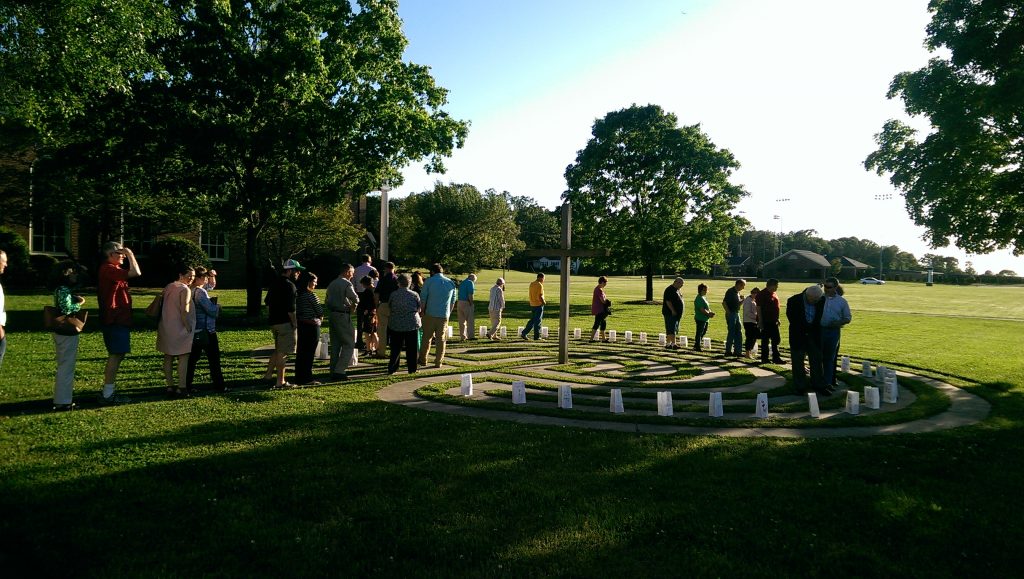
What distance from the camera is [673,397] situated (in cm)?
962

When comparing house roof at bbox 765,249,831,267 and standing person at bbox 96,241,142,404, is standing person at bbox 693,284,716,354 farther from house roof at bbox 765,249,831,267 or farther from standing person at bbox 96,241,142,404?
house roof at bbox 765,249,831,267

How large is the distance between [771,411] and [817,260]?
10904 cm

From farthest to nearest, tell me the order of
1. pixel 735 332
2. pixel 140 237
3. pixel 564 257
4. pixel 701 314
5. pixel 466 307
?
pixel 140 237 → pixel 466 307 → pixel 701 314 → pixel 735 332 → pixel 564 257

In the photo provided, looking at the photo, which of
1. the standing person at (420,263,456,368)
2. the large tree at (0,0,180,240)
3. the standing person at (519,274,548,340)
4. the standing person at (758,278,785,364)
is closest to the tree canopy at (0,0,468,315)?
the large tree at (0,0,180,240)

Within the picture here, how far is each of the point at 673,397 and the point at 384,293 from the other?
20.5 feet

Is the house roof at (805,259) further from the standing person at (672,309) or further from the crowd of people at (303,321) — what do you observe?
A: the crowd of people at (303,321)

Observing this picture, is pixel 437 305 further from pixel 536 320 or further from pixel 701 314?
pixel 701 314

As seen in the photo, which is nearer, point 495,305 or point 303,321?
point 303,321

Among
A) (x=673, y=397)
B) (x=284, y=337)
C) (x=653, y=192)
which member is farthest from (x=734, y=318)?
(x=653, y=192)

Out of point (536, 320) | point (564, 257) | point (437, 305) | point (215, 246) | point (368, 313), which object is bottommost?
point (536, 320)

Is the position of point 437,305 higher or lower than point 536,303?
higher

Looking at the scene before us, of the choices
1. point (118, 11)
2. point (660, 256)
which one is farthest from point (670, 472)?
point (660, 256)

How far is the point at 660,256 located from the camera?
36.1 metres

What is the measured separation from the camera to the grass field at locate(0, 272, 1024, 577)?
403 cm
